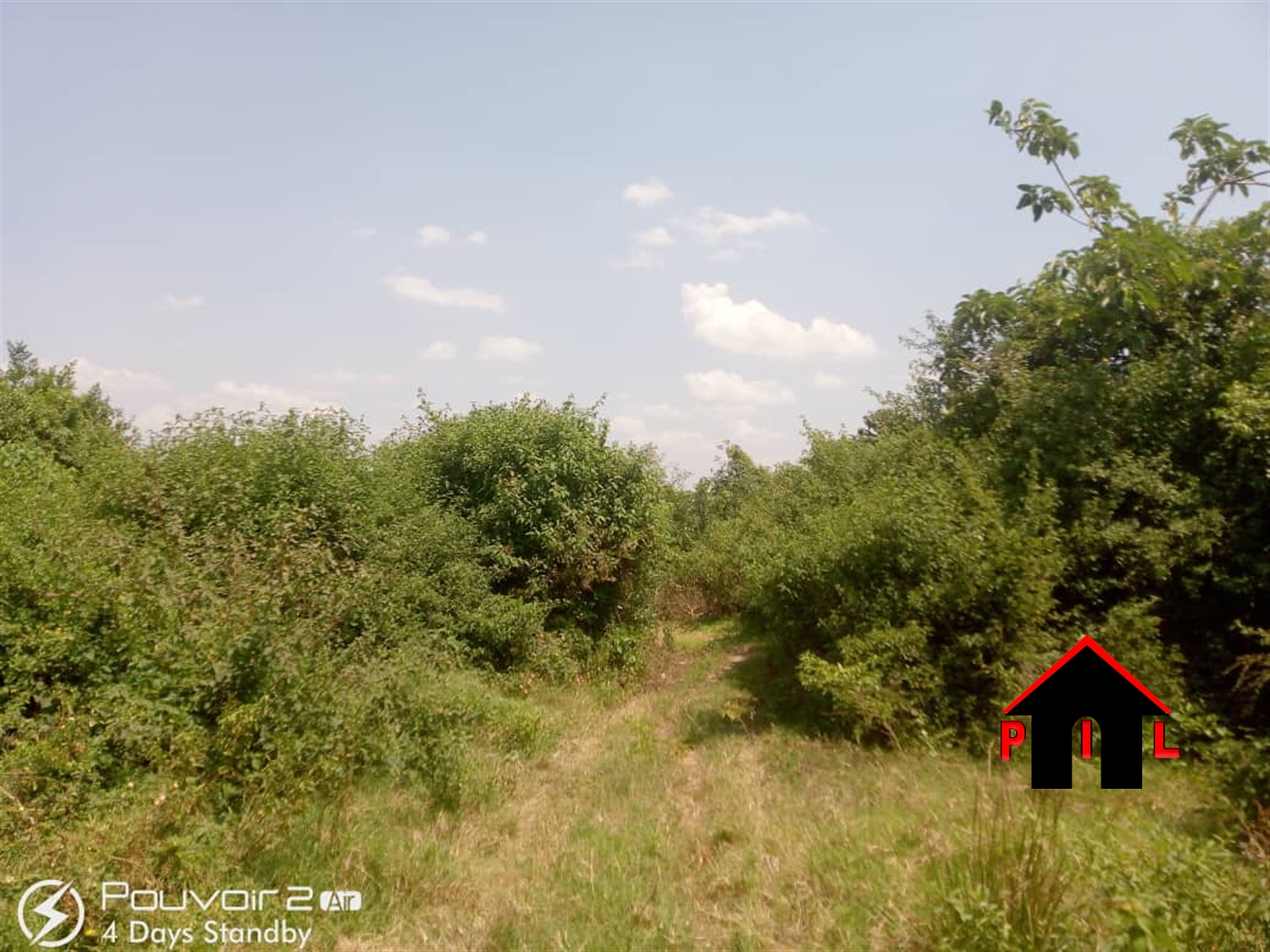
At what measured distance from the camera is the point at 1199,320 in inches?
301

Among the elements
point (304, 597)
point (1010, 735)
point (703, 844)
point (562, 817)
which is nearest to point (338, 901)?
point (562, 817)

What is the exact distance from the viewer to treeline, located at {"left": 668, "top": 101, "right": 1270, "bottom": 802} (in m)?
6.29

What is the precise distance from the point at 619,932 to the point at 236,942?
2.04 metres

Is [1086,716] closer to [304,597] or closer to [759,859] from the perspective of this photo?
[759,859]

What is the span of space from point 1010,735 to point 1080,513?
2587 mm

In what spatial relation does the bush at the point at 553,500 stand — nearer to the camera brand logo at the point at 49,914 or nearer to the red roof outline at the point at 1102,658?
the red roof outline at the point at 1102,658

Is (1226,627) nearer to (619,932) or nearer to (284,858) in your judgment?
(619,932)

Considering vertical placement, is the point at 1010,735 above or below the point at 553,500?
below

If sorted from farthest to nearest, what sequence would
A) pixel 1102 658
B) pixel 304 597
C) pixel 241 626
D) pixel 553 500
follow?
pixel 553 500, pixel 304 597, pixel 1102 658, pixel 241 626

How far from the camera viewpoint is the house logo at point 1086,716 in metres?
5.18

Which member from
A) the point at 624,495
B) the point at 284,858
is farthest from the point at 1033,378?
the point at 284,858

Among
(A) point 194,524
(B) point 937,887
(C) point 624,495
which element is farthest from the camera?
(C) point 624,495

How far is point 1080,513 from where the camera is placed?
7102 mm

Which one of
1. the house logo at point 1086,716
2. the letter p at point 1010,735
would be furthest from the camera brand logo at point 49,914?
the letter p at point 1010,735
